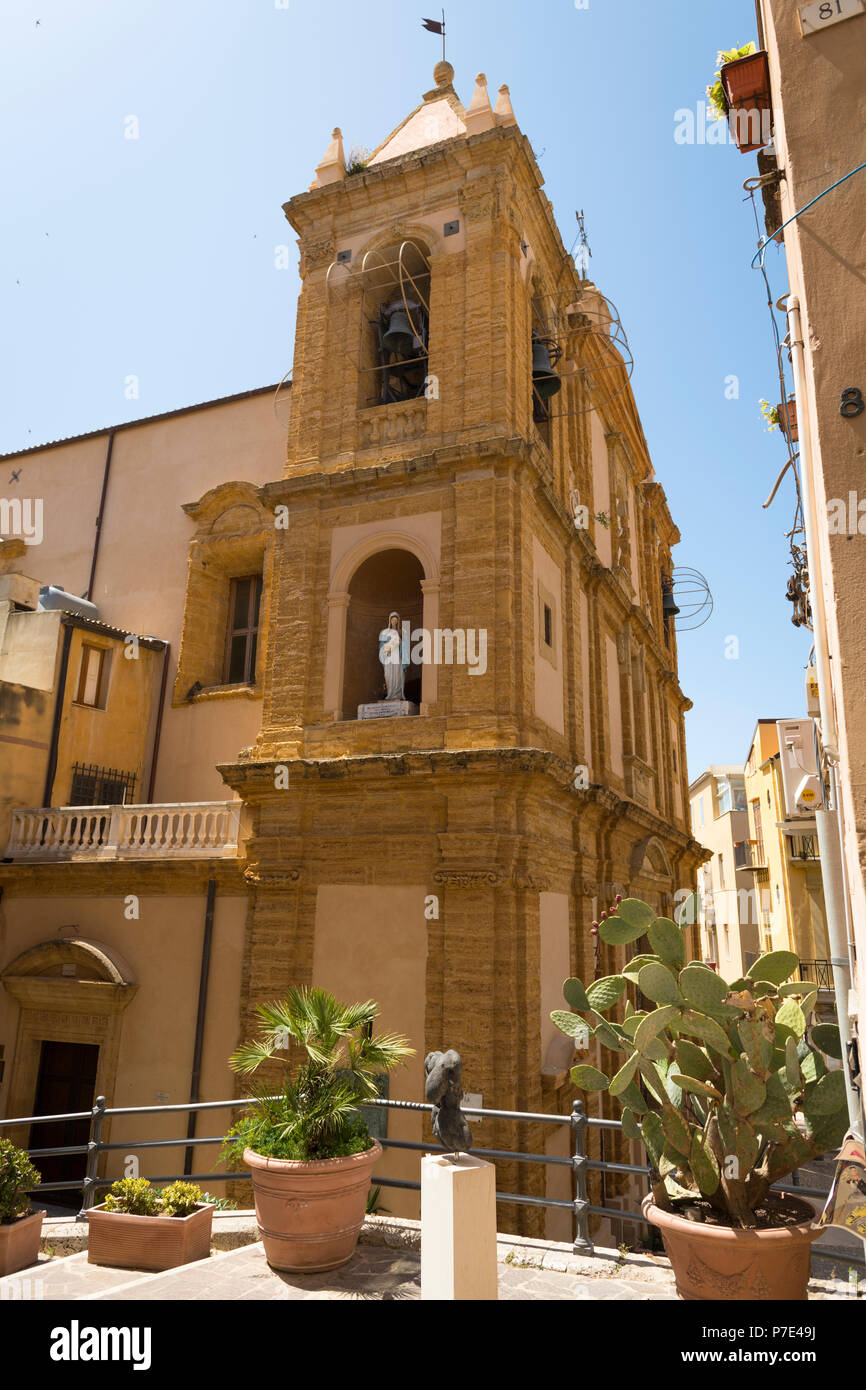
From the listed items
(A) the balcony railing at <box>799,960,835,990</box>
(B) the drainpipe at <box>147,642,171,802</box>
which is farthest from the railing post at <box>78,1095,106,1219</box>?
(A) the balcony railing at <box>799,960,835,990</box>

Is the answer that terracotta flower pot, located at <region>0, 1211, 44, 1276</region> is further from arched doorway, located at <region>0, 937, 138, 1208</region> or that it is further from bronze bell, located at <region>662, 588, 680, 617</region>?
bronze bell, located at <region>662, 588, 680, 617</region>

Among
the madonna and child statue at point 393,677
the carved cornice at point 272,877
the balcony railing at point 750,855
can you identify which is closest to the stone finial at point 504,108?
the madonna and child statue at point 393,677

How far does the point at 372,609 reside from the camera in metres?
13.6

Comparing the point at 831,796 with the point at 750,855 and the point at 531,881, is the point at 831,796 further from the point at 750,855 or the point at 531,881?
the point at 750,855

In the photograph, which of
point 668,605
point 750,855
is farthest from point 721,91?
point 750,855

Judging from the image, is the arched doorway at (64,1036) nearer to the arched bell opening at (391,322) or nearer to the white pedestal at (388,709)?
the white pedestal at (388,709)

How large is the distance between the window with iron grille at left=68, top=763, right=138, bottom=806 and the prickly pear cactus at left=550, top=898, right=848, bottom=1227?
11756mm

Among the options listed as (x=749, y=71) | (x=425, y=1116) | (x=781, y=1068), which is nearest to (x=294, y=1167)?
(x=781, y=1068)

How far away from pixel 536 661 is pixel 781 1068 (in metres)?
7.64

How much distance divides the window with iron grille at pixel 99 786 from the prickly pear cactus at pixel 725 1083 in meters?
11.8

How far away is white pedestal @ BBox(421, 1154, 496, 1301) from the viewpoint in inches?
191

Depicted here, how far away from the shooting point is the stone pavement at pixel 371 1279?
18.2 ft

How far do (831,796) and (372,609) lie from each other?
8.89 metres
